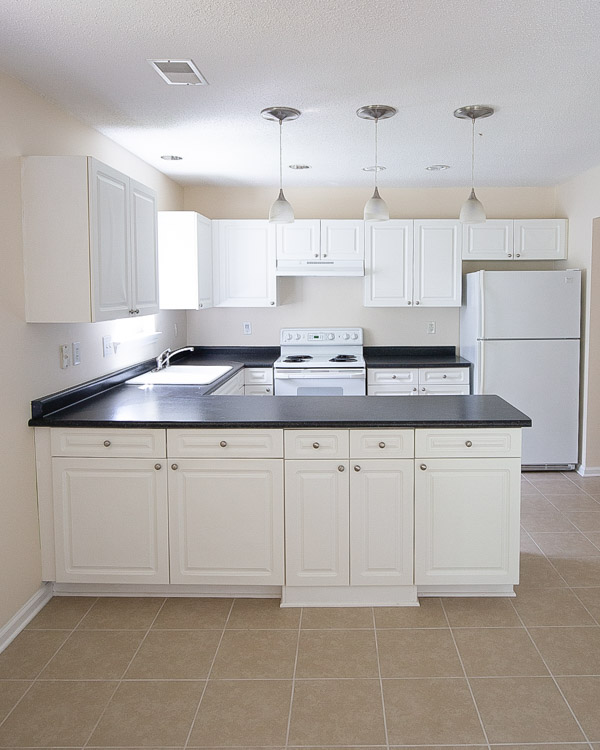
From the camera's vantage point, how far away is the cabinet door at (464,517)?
10.2 feet

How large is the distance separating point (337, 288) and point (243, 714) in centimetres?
421

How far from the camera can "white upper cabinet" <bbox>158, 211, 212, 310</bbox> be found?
4.90m

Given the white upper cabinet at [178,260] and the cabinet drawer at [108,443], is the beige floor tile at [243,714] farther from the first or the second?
the white upper cabinet at [178,260]

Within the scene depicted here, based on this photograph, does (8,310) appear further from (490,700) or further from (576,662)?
(576,662)

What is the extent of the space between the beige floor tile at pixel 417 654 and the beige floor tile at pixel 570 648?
358 mm

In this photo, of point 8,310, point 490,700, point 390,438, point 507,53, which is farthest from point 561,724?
point 8,310

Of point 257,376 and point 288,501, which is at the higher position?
point 257,376

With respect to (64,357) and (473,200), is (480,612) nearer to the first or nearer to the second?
(473,200)

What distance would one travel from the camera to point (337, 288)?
6.06 m

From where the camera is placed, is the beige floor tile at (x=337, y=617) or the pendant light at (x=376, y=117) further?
the pendant light at (x=376, y=117)

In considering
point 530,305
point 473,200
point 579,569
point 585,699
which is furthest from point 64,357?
point 530,305

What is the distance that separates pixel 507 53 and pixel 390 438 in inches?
63.4

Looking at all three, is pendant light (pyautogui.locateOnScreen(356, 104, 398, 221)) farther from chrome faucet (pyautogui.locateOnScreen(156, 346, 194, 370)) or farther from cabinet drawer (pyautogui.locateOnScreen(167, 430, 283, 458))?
chrome faucet (pyautogui.locateOnScreen(156, 346, 194, 370))

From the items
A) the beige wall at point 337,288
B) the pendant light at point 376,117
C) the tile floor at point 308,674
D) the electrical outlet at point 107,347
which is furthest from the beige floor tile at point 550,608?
the beige wall at point 337,288
